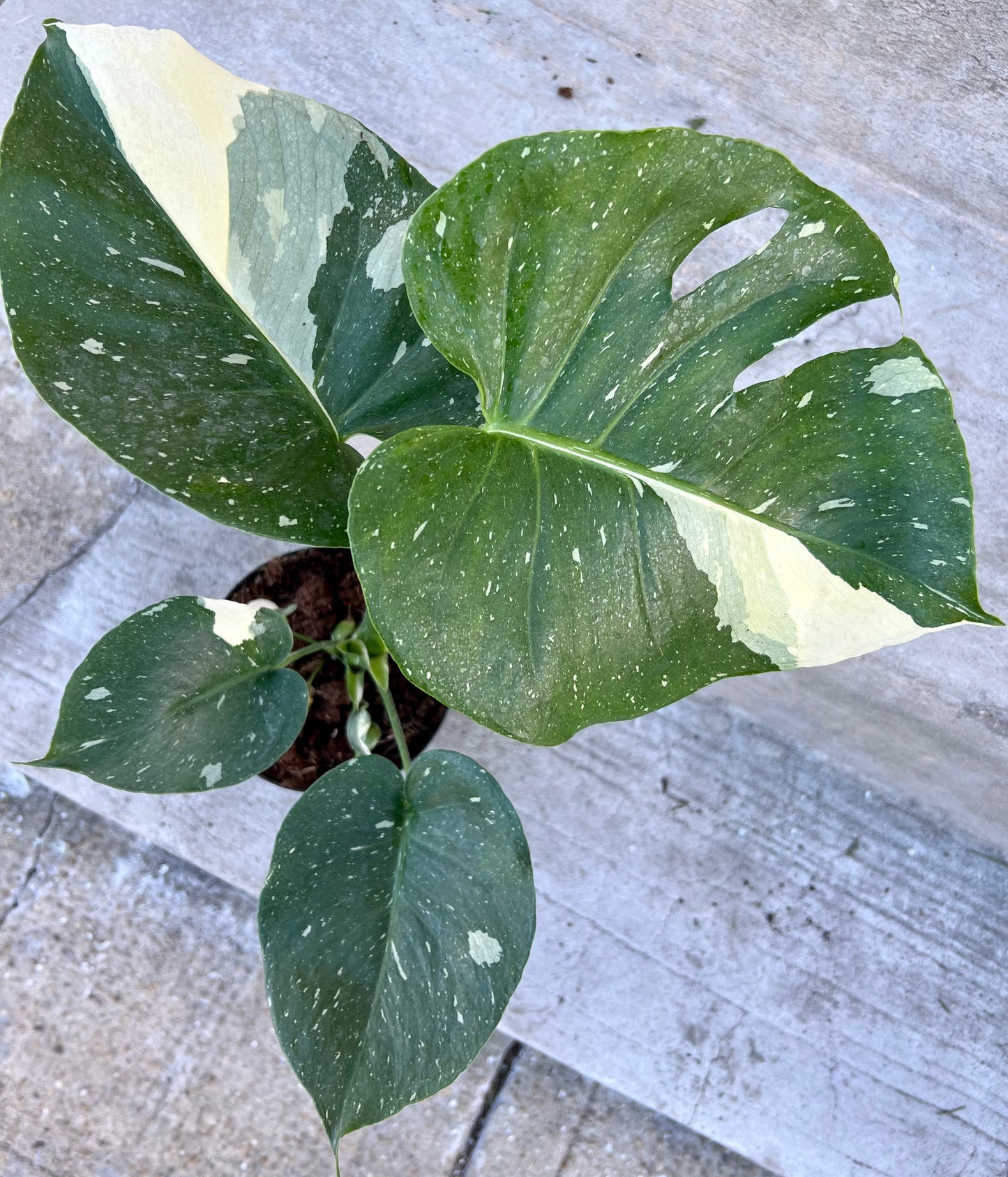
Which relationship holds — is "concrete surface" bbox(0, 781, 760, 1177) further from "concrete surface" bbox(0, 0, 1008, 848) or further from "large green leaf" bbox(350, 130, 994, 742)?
"large green leaf" bbox(350, 130, 994, 742)

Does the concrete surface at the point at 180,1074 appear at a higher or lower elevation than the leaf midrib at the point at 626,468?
lower

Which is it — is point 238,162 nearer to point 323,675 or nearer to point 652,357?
point 652,357

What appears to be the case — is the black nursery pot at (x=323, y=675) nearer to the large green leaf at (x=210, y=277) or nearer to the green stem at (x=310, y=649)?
the green stem at (x=310, y=649)

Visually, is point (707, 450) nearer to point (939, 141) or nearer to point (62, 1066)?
point (939, 141)

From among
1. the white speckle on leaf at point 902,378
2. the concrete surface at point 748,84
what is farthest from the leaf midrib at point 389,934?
the concrete surface at point 748,84

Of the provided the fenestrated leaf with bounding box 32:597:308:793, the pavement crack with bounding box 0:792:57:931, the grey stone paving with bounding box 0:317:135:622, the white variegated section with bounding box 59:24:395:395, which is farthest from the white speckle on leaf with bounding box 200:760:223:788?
the pavement crack with bounding box 0:792:57:931

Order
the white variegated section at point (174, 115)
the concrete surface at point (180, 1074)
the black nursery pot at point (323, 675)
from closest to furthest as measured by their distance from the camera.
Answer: the white variegated section at point (174, 115) < the black nursery pot at point (323, 675) < the concrete surface at point (180, 1074)

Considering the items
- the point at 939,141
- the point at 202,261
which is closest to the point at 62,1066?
the point at 202,261

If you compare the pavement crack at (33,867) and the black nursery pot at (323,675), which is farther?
the pavement crack at (33,867)

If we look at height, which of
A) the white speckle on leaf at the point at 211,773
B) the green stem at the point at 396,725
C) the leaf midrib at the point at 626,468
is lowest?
the green stem at the point at 396,725

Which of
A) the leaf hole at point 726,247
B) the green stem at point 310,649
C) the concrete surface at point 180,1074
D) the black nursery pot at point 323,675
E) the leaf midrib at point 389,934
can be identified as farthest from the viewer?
the concrete surface at point 180,1074
